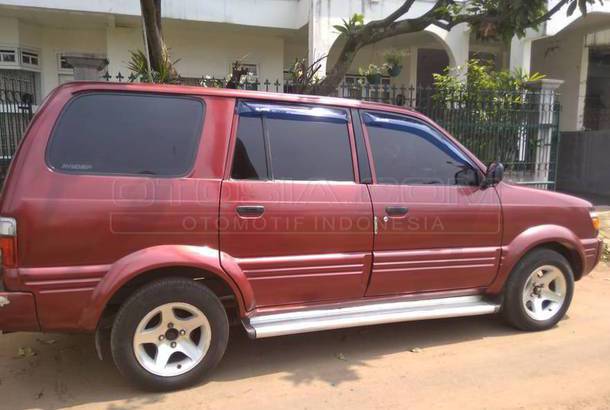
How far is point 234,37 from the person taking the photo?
1116cm

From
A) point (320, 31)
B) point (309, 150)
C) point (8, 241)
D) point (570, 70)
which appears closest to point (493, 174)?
point (309, 150)

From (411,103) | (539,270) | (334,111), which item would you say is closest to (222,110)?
(334,111)

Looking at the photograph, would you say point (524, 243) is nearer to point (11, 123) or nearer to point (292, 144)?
point (292, 144)

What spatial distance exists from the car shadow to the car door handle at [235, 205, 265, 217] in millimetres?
1148

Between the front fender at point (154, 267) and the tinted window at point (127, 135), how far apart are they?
0.50 metres

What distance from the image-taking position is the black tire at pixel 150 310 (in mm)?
3133

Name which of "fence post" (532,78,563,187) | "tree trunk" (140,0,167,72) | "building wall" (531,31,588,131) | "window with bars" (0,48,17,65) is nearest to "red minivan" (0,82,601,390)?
"tree trunk" (140,0,167,72)

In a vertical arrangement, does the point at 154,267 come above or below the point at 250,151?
below

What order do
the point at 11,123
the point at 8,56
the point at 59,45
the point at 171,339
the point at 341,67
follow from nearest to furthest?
the point at 171,339, the point at 341,67, the point at 11,123, the point at 8,56, the point at 59,45

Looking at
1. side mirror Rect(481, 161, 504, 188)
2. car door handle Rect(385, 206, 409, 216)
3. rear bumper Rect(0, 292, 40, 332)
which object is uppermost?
side mirror Rect(481, 161, 504, 188)

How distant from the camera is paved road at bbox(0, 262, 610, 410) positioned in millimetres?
3252

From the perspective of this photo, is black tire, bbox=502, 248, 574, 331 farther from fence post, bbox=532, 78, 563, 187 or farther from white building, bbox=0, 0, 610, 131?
white building, bbox=0, 0, 610, 131

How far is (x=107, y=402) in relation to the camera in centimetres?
321

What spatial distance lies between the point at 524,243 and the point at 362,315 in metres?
1.52
